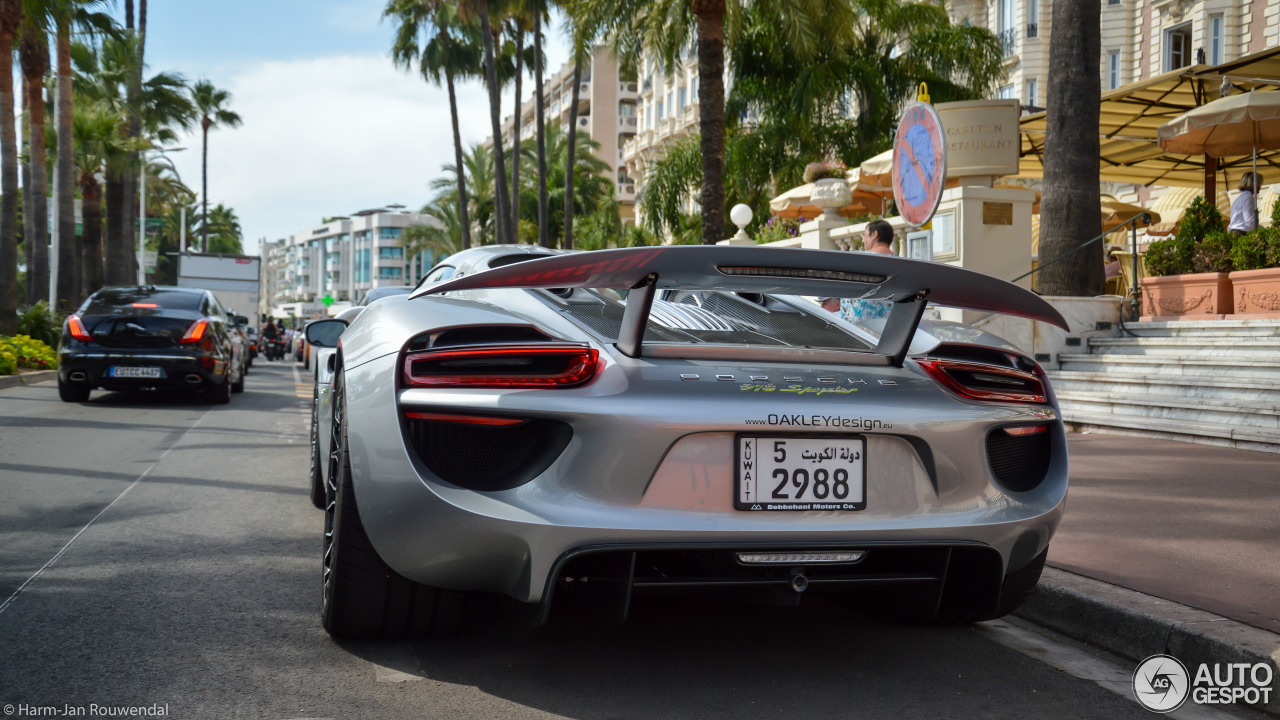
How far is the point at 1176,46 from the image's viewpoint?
33344mm

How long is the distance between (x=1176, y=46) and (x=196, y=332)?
31525 mm

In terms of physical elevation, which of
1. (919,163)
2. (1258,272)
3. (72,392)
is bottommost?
(72,392)

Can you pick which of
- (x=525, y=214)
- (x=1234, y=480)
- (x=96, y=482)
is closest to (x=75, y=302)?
(x=96, y=482)

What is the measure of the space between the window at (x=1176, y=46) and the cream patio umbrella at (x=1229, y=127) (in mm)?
22124

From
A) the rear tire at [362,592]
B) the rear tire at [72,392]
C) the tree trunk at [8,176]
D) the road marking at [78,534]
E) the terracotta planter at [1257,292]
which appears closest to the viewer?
the rear tire at [362,592]

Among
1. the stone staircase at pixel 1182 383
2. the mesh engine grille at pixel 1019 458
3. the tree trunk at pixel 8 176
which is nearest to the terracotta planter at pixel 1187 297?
the stone staircase at pixel 1182 383

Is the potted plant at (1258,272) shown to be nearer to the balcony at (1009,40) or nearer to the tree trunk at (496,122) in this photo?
the balcony at (1009,40)

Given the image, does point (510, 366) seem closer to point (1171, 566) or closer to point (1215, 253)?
point (1171, 566)

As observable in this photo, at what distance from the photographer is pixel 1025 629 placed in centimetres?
385

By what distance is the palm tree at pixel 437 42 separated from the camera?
145 feet

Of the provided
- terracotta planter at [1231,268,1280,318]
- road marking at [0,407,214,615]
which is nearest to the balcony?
terracotta planter at [1231,268,1280,318]

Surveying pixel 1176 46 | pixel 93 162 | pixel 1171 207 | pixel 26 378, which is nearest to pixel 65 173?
pixel 26 378

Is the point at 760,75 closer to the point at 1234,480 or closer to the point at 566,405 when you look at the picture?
the point at 1234,480

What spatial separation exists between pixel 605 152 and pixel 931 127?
74.4m
